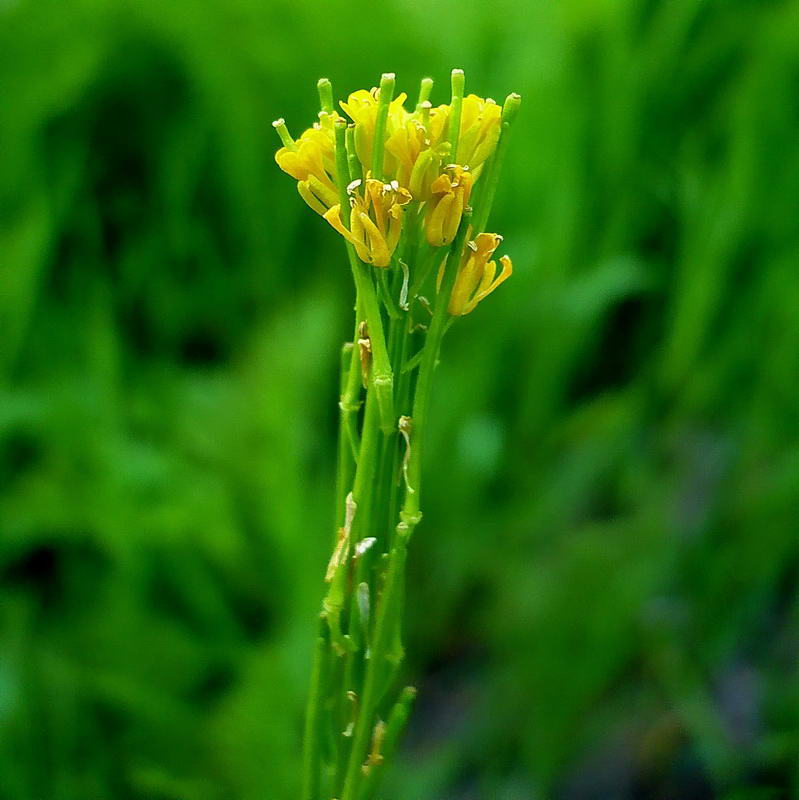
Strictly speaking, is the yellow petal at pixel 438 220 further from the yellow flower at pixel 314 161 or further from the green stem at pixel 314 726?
the green stem at pixel 314 726

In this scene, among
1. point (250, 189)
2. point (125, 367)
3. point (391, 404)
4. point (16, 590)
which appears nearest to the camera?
point (391, 404)

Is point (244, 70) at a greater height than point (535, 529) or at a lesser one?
greater

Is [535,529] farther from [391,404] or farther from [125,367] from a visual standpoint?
[391,404]


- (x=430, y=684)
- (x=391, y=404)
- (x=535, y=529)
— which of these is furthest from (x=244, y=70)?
(x=391, y=404)

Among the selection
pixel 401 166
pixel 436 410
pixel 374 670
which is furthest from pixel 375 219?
pixel 436 410

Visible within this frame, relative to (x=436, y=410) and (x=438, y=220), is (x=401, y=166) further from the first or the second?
(x=436, y=410)

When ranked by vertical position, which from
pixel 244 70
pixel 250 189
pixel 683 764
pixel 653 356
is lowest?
pixel 683 764

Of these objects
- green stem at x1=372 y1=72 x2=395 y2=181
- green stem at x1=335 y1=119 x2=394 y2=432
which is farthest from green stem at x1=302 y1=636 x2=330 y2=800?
green stem at x1=372 y1=72 x2=395 y2=181

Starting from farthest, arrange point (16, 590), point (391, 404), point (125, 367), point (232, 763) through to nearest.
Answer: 1. point (125, 367)
2. point (16, 590)
3. point (232, 763)
4. point (391, 404)
